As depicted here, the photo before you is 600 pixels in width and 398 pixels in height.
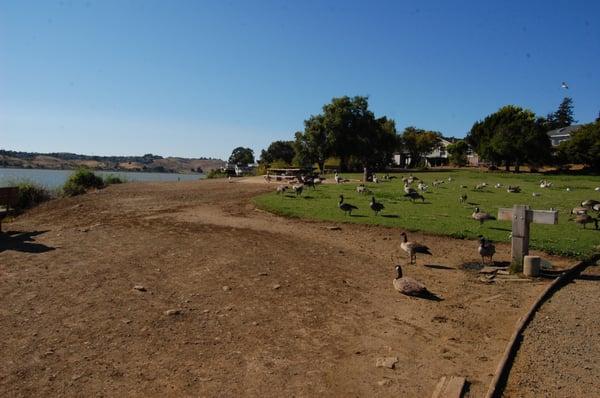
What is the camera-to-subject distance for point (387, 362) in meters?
6.57

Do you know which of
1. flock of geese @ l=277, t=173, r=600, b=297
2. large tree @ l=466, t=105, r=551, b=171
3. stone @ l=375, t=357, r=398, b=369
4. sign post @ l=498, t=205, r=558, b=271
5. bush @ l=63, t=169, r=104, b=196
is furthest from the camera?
large tree @ l=466, t=105, r=551, b=171

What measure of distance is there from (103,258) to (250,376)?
23.9ft

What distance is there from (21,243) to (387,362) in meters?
11.9

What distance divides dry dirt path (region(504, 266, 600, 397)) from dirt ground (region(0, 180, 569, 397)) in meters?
0.41

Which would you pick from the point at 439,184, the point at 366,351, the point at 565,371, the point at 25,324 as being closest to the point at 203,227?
the point at 25,324

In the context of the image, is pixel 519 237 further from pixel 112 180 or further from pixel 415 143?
pixel 415 143

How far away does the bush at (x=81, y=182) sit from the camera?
35.3 meters

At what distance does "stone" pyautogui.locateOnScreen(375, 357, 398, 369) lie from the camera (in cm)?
648

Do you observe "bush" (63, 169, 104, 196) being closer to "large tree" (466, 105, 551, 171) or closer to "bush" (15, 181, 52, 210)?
"bush" (15, 181, 52, 210)

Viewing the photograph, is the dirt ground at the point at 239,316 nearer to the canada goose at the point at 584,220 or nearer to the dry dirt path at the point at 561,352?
the dry dirt path at the point at 561,352

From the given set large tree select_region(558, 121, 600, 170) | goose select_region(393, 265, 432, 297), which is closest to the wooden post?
goose select_region(393, 265, 432, 297)

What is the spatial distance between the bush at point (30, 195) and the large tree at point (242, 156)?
9621cm

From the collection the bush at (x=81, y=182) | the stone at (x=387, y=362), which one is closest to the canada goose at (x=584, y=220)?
the stone at (x=387, y=362)

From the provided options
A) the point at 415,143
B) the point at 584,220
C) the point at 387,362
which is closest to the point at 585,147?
the point at 415,143
